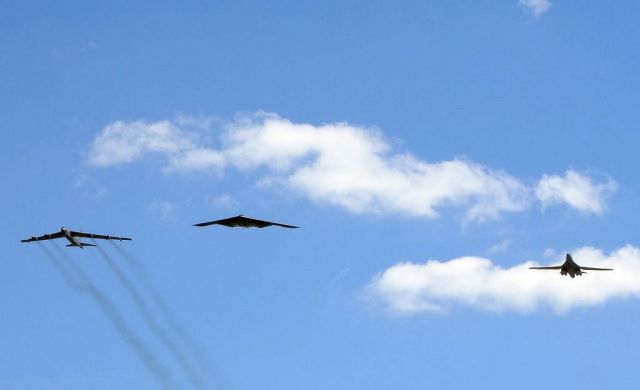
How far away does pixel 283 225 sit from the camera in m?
181

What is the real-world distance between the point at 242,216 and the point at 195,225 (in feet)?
36.6

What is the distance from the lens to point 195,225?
600 ft

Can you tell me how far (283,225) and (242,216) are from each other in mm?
12892

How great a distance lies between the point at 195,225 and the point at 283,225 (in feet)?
48.0

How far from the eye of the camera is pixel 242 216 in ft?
628
